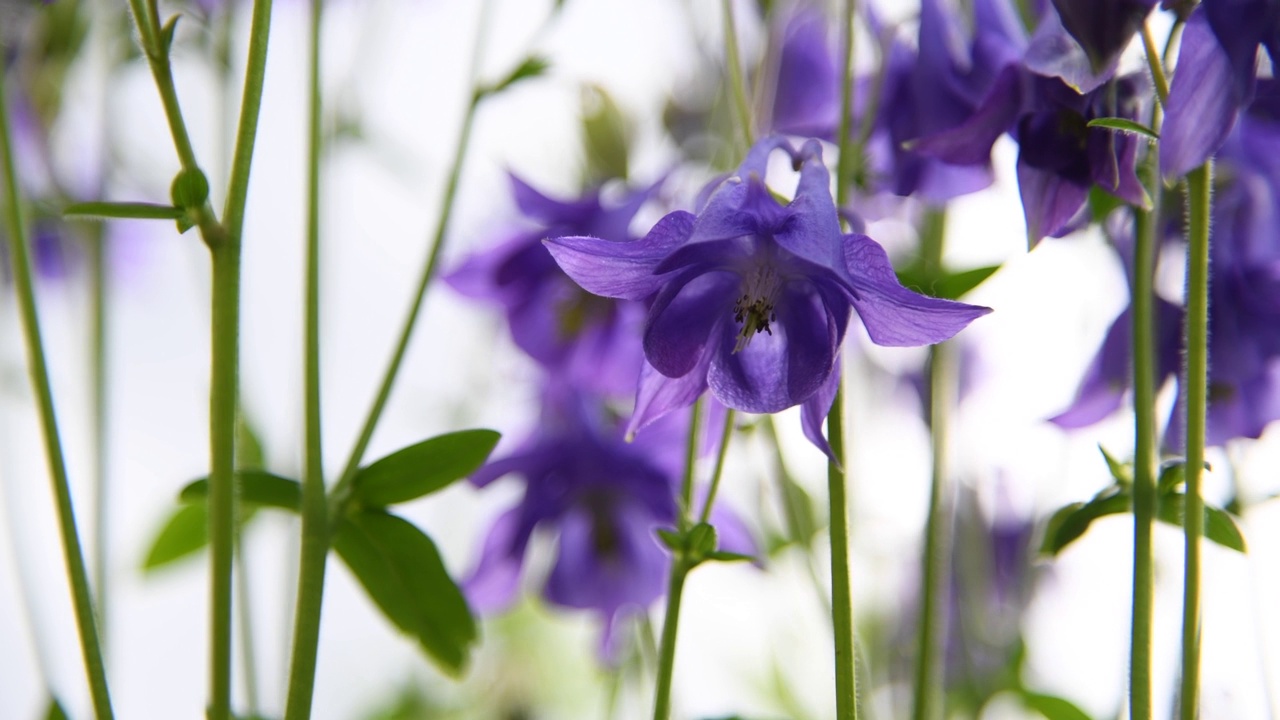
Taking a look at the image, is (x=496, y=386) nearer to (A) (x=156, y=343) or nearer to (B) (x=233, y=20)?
(A) (x=156, y=343)

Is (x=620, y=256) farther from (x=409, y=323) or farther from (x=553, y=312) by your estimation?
(x=553, y=312)

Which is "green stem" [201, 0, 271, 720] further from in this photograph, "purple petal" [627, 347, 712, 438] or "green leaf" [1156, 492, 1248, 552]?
"green leaf" [1156, 492, 1248, 552]

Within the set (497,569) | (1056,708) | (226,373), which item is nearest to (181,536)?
A: (497,569)

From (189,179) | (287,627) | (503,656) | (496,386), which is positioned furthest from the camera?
(503,656)

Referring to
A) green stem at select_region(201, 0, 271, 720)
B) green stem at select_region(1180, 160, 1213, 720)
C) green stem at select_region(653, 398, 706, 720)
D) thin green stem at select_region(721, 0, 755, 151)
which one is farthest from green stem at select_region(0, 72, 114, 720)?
green stem at select_region(1180, 160, 1213, 720)

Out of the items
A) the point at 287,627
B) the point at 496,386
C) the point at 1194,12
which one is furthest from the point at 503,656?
the point at 1194,12
